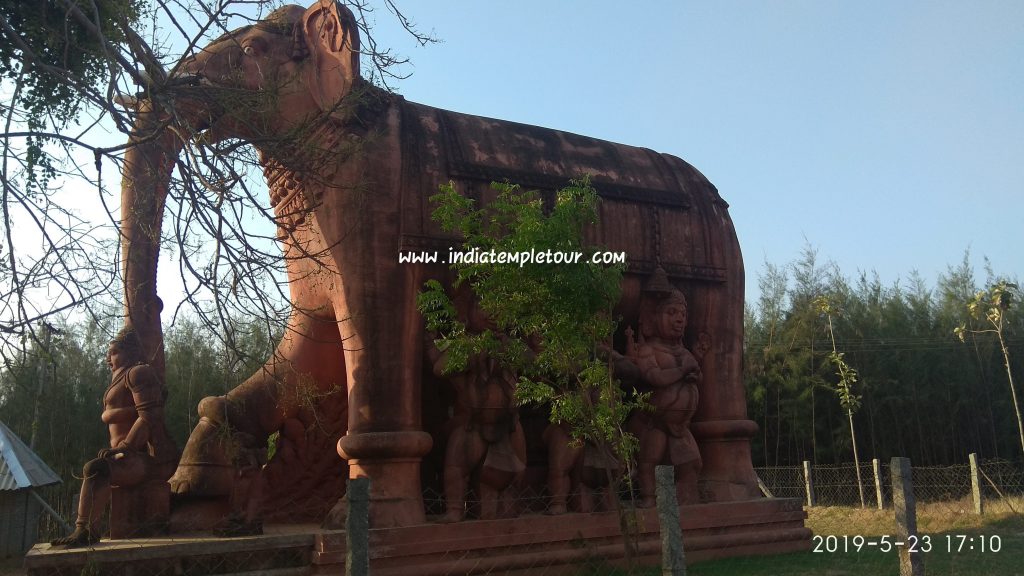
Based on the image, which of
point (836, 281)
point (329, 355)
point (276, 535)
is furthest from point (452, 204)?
point (836, 281)

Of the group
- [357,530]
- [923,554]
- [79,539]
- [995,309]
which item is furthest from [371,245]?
[995,309]

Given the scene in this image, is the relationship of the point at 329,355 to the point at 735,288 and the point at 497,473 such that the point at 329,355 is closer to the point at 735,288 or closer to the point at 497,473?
the point at 497,473

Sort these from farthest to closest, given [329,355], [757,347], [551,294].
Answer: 1. [757,347]
2. [329,355]
3. [551,294]

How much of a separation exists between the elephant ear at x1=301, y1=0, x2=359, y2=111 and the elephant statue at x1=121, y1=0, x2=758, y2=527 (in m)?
0.02

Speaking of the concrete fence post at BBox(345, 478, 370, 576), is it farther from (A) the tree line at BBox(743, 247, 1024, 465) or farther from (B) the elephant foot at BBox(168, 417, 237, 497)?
(A) the tree line at BBox(743, 247, 1024, 465)

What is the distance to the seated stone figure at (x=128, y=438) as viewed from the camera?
22.8 feet

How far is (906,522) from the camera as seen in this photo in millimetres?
4883

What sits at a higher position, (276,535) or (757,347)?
(757,347)

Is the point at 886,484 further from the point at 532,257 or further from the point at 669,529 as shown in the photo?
the point at 669,529

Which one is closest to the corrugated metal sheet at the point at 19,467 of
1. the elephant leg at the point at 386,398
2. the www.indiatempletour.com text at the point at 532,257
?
the elephant leg at the point at 386,398

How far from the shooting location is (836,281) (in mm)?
23625

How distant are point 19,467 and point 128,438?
1022cm

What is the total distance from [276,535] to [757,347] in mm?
17630

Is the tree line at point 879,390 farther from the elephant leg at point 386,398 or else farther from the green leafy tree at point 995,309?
the elephant leg at point 386,398
